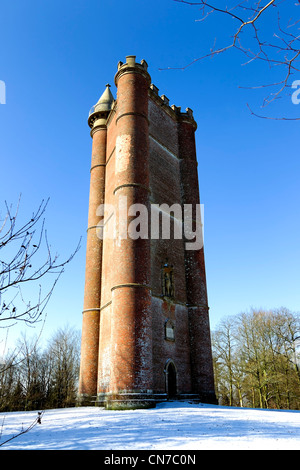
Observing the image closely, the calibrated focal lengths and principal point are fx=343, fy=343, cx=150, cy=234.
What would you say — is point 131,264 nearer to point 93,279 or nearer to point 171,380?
point 93,279

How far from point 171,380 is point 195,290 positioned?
4656mm

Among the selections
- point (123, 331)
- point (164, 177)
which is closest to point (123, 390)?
point (123, 331)

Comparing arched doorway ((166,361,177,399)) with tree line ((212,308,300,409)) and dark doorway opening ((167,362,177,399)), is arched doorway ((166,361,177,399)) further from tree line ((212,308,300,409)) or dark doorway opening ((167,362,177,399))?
tree line ((212,308,300,409))

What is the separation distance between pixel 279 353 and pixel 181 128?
19372mm

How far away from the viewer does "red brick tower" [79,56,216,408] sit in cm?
1375

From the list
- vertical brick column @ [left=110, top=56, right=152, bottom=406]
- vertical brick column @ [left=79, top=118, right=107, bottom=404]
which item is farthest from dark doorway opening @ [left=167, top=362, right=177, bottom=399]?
vertical brick column @ [left=79, top=118, right=107, bottom=404]

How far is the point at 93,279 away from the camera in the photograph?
1959 cm

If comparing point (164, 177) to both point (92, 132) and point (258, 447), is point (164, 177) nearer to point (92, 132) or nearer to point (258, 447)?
point (92, 132)

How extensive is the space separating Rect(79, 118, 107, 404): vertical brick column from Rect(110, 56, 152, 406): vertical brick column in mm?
4580

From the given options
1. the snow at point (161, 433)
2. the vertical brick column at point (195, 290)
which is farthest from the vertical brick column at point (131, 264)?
the vertical brick column at point (195, 290)

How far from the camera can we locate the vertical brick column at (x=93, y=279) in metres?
17.8

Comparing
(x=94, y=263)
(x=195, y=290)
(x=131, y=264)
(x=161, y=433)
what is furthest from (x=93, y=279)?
(x=161, y=433)

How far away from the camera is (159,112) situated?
809 inches

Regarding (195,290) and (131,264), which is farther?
(195,290)
